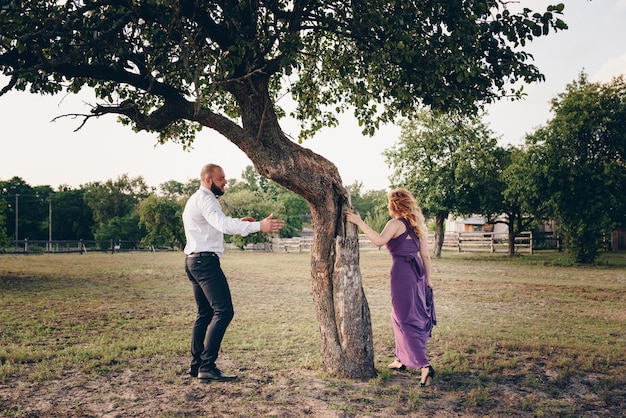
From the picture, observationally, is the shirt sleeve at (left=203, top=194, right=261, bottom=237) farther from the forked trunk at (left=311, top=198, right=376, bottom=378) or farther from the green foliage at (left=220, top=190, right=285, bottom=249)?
the green foliage at (left=220, top=190, right=285, bottom=249)

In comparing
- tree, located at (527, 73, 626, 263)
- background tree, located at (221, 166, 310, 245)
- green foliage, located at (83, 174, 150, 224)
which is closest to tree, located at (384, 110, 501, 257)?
tree, located at (527, 73, 626, 263)

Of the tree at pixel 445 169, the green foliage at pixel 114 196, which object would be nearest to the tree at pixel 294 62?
the tree at pixel 445 169

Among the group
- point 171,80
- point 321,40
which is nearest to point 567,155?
point 321,40

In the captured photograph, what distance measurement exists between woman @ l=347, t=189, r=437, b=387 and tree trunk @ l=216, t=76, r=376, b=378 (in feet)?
1.19

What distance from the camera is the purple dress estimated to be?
22.3 feet

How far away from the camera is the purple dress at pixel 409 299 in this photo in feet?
22.3

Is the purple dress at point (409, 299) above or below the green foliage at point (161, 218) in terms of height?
below

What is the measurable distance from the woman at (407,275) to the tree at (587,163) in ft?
75.4

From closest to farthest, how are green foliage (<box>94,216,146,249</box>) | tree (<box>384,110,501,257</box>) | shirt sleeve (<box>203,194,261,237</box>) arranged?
shirt sleeve (<box>203,194,261,237</box>)
tree (<box>384,110,501,257</box>)
green foliage (<box>94,216,146,249</box>)

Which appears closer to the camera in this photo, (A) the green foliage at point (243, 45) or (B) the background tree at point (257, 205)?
(A) the green foliage at point (243, 45)

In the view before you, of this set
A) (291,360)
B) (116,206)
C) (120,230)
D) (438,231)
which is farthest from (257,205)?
(291,360)

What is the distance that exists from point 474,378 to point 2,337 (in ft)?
27.1

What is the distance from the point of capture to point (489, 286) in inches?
738

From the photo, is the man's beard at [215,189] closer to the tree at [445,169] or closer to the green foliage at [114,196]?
the tree at [445,169]
